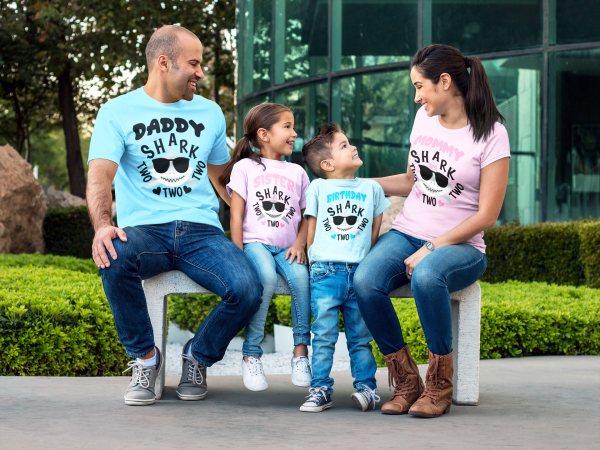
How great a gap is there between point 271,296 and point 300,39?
8355 millimetres

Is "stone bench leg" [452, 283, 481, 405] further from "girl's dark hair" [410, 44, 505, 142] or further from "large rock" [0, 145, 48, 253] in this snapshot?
"large rock" [0, 145, 48, 253]

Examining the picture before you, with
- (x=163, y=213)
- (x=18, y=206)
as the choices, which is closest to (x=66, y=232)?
(x=18, y=206)

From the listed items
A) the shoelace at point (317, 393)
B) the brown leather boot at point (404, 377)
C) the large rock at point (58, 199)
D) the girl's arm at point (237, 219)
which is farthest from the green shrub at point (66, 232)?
the brown leather boot at point (404, 377)

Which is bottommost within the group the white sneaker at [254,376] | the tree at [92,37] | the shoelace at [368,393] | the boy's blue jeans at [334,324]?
the shoelace at [368,393]

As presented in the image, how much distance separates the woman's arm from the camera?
10.3ft

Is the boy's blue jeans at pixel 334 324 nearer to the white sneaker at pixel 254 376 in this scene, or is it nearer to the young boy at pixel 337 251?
the young boy at pixel 337 251

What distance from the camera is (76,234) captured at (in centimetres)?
1306

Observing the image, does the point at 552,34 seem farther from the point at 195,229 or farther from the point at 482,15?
the point at 195,229

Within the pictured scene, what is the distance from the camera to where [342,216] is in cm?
335

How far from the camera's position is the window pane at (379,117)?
9.86 metres

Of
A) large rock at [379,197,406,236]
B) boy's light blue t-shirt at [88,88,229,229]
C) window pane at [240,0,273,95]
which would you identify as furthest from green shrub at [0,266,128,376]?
window pane at [240,0,273,95]

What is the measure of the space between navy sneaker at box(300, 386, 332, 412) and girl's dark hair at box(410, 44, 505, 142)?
1.35 metres

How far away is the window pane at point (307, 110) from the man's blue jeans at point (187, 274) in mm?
7357

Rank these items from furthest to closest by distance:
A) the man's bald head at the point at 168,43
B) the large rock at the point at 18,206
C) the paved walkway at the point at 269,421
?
the large rock at the point at 18,206 → the man's bald head at the point at 168,43 → the paved walkway at the point at 269,421
